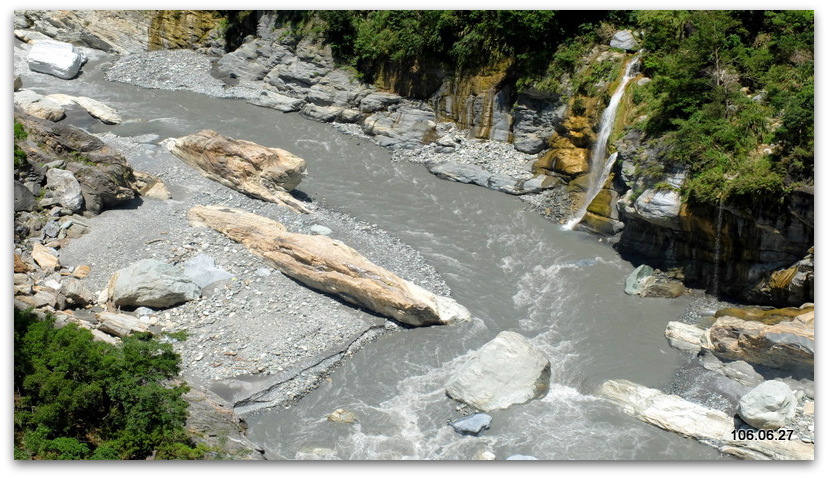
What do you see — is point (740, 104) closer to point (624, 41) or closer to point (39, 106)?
point (624, 41)

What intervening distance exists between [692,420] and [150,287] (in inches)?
355

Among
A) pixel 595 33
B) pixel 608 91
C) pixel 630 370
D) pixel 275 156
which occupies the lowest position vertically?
pixel 630 370

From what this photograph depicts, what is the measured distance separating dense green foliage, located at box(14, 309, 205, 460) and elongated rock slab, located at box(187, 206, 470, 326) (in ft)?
14.3

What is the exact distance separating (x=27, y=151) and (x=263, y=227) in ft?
16.9

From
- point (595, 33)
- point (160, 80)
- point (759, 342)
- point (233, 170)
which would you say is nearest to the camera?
point (759, 342)

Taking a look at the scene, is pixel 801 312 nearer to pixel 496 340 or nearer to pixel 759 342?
pixel 759 342

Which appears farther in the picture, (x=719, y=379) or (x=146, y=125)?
(x=146, y=125)

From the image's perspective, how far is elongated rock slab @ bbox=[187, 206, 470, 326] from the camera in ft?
43.6

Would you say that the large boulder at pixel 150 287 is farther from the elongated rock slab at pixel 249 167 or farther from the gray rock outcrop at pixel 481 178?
the gray rock outcrop at pixel 481 178

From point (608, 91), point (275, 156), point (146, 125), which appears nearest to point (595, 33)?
point (608, 91)

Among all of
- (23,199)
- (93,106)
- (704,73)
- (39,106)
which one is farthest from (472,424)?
(93,106)

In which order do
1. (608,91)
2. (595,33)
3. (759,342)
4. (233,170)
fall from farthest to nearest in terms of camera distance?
(595,33) < (608,91) < (233,170) < (759,342)

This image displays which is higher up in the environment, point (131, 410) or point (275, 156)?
point (275, 156)

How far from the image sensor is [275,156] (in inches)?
690
